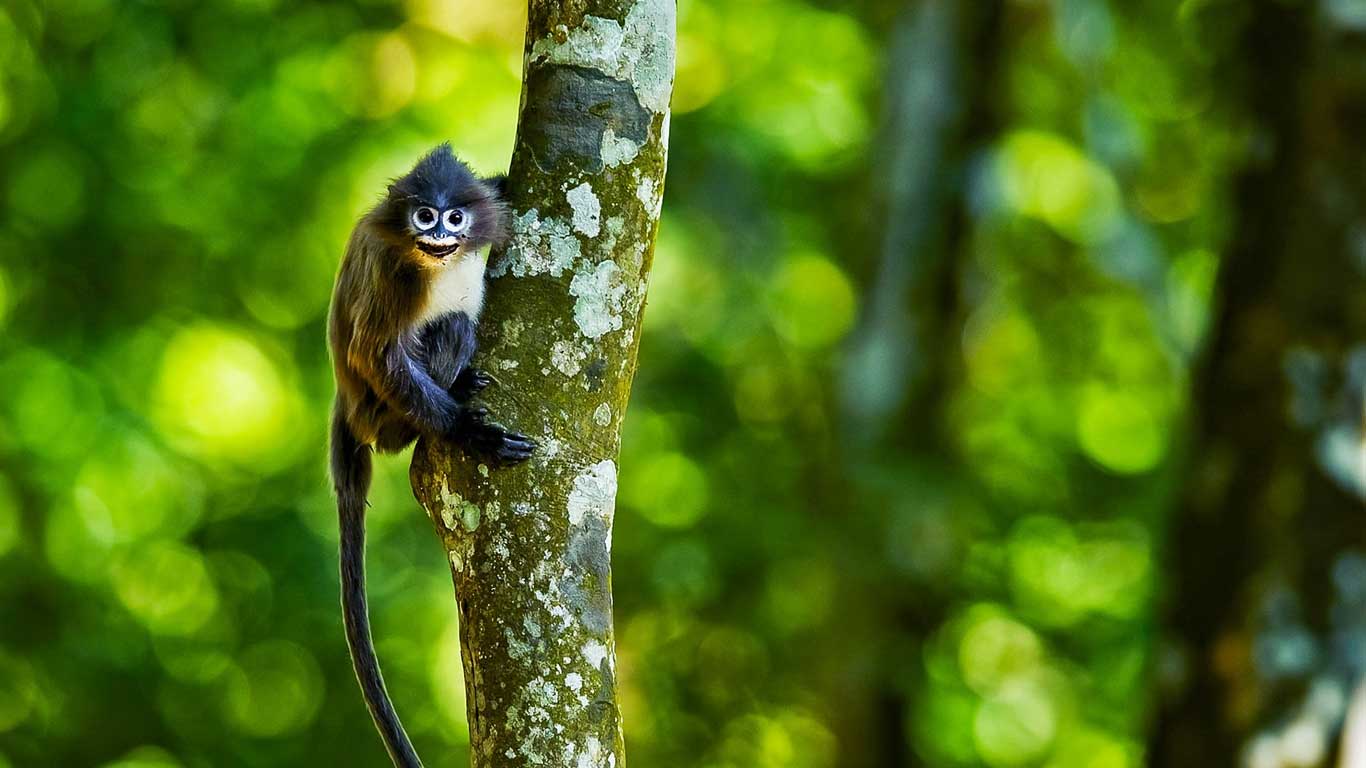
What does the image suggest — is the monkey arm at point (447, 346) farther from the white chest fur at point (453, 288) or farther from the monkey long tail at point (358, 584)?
the monkey long tail at point (358, 584)

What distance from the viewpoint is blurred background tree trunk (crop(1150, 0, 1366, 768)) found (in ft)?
17.6

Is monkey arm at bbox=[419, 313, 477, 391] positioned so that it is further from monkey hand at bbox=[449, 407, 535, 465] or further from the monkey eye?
monkey hand at bbox=[449, 407, 535, 465]

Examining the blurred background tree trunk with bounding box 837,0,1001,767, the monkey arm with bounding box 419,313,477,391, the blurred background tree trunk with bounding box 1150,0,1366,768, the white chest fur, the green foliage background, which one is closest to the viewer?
the monkey arm with bounding box 419,313,477,391

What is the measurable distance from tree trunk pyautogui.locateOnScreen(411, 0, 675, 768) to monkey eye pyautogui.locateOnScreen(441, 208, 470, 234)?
19.3 inches

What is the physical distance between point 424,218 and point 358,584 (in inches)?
34.3

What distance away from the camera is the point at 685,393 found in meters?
8.68

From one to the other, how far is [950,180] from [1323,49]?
2.54 m

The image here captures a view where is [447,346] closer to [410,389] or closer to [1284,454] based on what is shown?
[410,389]

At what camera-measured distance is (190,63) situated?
8156 mm

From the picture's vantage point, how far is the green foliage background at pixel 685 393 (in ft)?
25.9

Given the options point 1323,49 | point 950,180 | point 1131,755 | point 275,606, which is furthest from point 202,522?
point 1323,49

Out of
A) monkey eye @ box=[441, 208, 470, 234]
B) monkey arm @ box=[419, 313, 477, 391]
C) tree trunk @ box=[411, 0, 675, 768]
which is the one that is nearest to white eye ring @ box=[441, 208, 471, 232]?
monkey eye @ box=[441, 208, 470, 234]

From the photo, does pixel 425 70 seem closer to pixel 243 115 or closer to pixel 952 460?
pixel 243 115

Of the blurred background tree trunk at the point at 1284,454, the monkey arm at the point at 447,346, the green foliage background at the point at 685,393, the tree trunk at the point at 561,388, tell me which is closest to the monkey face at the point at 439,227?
the monkey arm at the point at 447,346
